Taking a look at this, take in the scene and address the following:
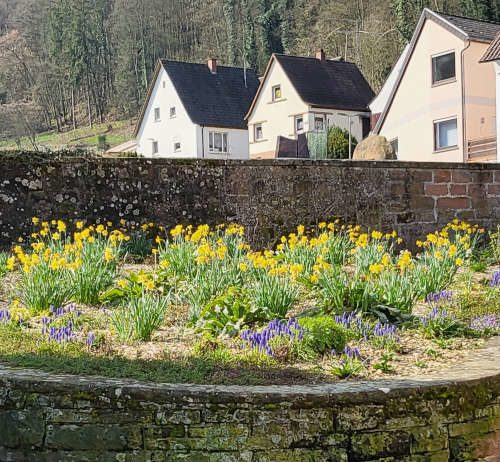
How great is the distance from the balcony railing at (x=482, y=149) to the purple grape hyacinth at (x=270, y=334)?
21322mm

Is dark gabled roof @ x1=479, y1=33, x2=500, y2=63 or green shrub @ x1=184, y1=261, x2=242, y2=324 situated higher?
dark gabled roof @ x1=479, y1=33, x2=500, y2=63

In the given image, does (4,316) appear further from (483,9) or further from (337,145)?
(483,9)

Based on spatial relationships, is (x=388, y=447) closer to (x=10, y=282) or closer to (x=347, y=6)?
(x=10, y=282)

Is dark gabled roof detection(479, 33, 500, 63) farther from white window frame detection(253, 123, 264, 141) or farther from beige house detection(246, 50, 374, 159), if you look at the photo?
white window frame detection(253, 123, 264, 141)

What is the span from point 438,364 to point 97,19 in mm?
78873

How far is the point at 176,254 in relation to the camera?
6.86 m

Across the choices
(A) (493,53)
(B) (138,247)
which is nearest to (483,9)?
(A) (493,53)

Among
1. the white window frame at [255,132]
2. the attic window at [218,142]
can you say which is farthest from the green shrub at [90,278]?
the attic window at [218,142]

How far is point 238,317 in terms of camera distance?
5391 mm

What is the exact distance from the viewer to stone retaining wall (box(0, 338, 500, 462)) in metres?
3.62

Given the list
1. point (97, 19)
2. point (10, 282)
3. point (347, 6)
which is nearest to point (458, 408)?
point (10, 282)

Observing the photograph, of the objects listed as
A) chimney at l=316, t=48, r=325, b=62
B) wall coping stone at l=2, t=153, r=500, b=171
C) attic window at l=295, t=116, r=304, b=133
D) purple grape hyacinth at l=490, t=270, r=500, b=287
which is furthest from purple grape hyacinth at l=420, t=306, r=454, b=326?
chimney at l=316, t=48, r=325, b=62

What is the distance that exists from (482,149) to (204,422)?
2387cm

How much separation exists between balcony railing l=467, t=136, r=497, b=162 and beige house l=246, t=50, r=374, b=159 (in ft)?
39.7
